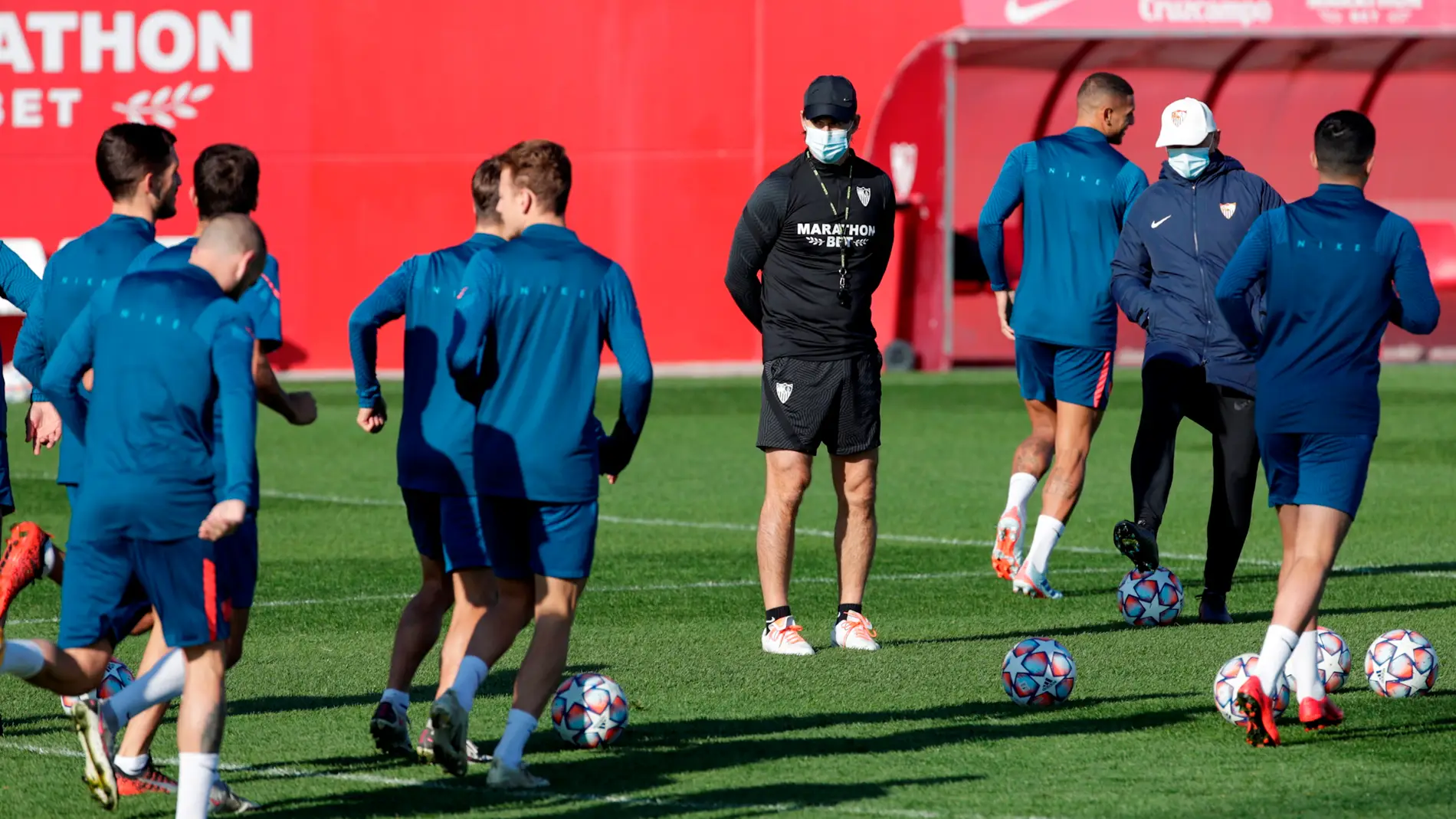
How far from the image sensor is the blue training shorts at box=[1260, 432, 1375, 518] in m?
6.88

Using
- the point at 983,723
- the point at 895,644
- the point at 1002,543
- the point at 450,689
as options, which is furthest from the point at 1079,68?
the point at 450,689

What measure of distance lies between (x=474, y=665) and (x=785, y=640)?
107 inches

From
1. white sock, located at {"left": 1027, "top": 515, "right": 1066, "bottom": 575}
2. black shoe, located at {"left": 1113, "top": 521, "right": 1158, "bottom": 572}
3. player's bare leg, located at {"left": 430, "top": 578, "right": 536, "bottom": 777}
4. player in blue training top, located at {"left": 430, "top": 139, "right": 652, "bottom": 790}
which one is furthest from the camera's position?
white sock, located at {"left": 1027, "top": 515, "right": 1066, "bottom": 575}

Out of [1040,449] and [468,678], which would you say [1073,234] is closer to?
[1040,449]

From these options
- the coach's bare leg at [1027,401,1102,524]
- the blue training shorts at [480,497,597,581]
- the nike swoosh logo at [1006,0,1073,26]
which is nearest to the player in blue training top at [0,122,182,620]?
the blue training shorts at [480,497,597,581]

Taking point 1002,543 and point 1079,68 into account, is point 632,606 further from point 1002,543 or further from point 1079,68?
point 1079,68

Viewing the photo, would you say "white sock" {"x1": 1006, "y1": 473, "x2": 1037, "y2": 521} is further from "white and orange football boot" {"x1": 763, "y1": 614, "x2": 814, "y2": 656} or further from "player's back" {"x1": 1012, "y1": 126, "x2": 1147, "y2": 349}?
"white and orange football boot" {"x1": 763, "y1": 614, "x2": 814, "y2": 656}

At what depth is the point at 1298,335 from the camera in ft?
22.6

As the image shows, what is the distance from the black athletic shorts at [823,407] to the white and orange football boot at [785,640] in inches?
28.6

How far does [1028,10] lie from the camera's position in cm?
2409

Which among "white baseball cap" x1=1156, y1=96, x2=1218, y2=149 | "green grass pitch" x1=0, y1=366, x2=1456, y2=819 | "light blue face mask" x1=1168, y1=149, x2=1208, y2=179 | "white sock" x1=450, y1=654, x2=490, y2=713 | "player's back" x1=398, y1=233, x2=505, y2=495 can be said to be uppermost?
"white baseball cap" x1=1156, y1=96, x2=1218, y2=149

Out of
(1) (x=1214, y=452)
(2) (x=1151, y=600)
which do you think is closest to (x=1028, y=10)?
(1) (x=1214, y=452)

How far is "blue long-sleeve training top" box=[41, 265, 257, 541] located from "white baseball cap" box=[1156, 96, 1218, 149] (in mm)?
4901

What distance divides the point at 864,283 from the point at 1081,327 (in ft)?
5.26
